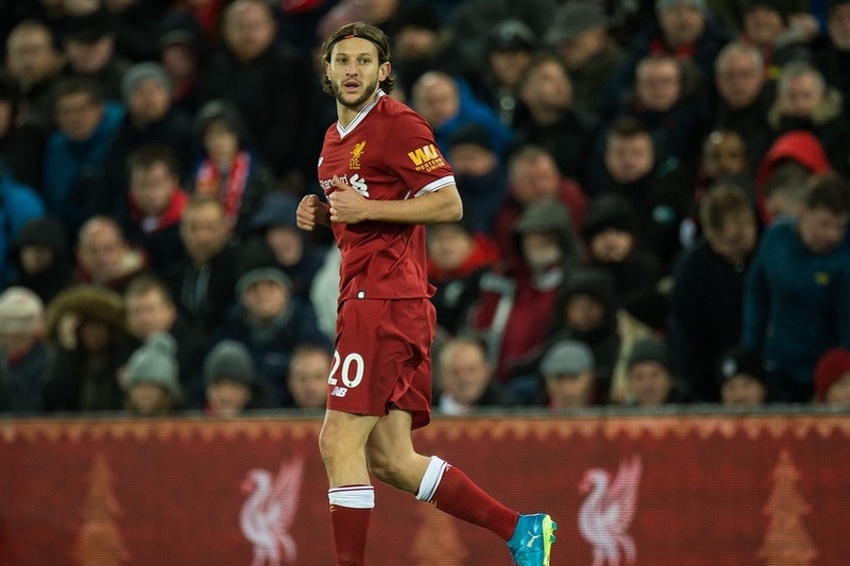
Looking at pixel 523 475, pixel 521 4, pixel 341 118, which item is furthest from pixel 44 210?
pixel 341 118

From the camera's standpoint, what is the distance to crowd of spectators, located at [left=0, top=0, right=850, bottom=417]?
10023mm

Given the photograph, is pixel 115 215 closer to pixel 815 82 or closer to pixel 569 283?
pixel 569 283

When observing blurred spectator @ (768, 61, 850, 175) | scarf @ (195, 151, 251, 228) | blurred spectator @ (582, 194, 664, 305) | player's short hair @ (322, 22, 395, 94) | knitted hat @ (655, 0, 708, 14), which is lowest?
blurred spectator @ (582, 194, 664, 305)

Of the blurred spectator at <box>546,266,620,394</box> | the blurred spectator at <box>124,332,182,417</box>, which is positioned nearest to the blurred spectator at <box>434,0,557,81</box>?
the blurred spectator at <box>546,266,620,394</box>

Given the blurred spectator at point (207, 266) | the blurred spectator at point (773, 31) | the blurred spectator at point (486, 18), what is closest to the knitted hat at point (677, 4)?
the blurred spectator at point (773, 31)

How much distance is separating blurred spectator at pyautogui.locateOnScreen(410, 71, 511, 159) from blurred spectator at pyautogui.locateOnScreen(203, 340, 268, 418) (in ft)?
8.05

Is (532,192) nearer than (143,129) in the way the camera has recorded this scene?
Yes

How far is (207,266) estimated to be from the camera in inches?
474

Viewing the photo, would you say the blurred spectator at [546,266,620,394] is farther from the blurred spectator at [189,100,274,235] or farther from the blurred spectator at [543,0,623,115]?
the blurred spectator at [189,100,274,235]

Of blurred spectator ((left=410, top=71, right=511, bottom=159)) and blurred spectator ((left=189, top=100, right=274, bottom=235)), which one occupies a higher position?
blurred spectator ((left=410, top=71, right=511, bottom=159))

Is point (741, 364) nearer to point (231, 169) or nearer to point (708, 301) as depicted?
point (708, 301)

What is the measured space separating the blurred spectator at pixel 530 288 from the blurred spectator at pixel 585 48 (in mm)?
1883

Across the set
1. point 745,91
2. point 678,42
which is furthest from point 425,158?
point 678,42

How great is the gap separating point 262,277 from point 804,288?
341 centimetres
